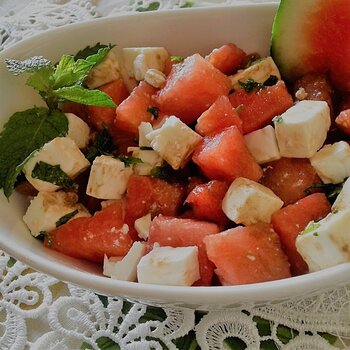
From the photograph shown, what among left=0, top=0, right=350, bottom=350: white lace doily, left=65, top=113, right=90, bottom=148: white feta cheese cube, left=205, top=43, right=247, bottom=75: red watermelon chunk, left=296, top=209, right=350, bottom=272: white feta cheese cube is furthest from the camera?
left=205, top=43, right=247, bottom=75: red watermelon chunk

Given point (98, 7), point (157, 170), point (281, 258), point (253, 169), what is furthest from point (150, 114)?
point (98, 7)

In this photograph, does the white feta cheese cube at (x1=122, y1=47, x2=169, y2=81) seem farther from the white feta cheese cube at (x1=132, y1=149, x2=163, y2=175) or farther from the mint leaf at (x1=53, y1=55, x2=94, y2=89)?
the white feta cheese cube at (x1=132, y1=149, x2=163, y2=175)

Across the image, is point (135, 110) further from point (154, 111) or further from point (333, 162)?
point (333, 162)

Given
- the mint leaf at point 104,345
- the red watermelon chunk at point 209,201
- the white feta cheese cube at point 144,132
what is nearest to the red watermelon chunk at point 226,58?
the white feta cheese cube at point 144,132

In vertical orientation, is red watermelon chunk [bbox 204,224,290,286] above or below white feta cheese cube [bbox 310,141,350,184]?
below

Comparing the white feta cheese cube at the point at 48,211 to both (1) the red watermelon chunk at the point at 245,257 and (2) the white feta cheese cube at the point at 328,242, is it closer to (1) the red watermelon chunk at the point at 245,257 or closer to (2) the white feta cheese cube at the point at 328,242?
(1) the red watermelon chunk at the point at 245,257

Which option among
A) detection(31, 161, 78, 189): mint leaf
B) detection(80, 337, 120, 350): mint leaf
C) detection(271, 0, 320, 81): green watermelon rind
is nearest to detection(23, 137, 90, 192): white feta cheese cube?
detection(31, 161, 78, 189): mint leaf

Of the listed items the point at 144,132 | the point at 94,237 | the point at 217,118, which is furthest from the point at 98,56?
the point at 94,237
